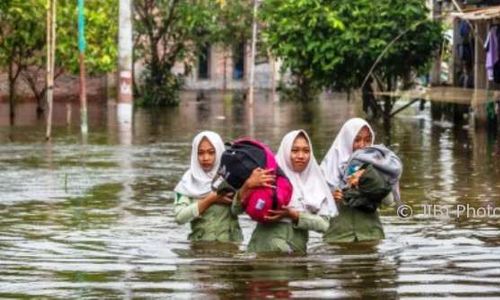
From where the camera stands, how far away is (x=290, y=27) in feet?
110

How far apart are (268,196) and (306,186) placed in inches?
19.4

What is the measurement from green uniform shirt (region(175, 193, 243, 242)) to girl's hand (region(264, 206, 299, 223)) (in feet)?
2.65

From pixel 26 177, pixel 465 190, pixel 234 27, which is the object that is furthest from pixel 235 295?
pixel 234 27

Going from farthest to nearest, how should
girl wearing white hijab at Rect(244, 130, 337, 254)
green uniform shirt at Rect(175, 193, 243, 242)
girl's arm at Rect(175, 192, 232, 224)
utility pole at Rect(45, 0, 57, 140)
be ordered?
utility pole at Rect(45, 0, 57, 140) < green uniform shirt at Rect(175, 193, 243, 242) < girl's arm at Rect(175, 192, 232, 224) < girl wearing white hijab at Rect(244, 130, 337, 254)

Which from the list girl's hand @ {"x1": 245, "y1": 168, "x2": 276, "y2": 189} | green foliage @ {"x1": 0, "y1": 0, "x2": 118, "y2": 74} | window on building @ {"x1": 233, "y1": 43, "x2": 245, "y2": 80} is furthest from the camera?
window on building @ {"x1": 233, "y1": 43, "x2": 245, "y2": 80}

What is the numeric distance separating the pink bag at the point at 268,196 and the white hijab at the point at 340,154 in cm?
127

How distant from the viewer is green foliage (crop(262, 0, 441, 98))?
107 feet

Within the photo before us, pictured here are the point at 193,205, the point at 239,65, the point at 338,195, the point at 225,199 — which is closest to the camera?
the point at 225,199

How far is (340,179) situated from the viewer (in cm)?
1157

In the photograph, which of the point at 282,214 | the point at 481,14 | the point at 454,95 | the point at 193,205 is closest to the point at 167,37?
the point at 454,95

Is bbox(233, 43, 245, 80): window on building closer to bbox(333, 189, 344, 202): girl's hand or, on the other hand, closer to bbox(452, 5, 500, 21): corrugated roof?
bbox(452, 5, 500, 21): corrugated roof

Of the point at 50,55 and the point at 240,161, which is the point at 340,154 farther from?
the point at 50,55

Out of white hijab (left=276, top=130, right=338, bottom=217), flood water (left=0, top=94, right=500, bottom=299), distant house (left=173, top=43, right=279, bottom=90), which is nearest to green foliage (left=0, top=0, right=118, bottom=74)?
flood water (left=0, top=94, right=500, bottom=299)

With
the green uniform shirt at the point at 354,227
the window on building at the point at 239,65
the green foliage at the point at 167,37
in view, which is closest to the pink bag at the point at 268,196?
the green uniform shirt at the point at 354,227
